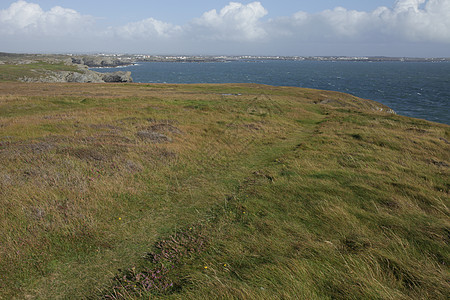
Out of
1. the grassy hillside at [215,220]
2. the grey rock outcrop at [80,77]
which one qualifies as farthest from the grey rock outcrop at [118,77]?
the grassy hillside at [215,220]

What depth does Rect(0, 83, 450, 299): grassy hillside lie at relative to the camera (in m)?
4.88

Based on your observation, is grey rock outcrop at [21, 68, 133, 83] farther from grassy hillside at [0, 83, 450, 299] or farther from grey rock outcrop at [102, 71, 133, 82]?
grassy hillside at [0, 83, 450, 299]

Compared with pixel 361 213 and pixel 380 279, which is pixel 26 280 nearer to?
pixel 380 279

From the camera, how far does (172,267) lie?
5469 millimetres

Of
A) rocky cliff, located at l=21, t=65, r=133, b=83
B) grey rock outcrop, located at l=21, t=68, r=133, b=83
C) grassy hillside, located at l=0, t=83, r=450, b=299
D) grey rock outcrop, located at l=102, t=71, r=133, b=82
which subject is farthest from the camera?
grey rock outcrop, located at l=102, t=71, r=133, b=82

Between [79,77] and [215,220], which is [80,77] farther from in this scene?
[215,220]

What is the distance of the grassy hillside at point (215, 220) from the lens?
488 centimetres

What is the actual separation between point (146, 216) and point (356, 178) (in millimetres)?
8477

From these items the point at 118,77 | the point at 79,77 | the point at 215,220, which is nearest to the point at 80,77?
the point at 79,77

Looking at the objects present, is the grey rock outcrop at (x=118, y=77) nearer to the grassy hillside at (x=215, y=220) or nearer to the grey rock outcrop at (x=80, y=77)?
the grey rock outcrop at (x=80, y=77)

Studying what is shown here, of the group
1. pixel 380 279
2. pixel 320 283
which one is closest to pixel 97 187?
pixel 320 283

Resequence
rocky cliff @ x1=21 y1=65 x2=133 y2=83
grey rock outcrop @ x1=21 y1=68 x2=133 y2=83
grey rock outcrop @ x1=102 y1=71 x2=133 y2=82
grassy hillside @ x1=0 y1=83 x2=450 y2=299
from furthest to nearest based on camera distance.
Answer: grey rock outcrop @ x1=102 y1=71 x2=133 y2=82 < grey rock outcrop @ x1=21 y1=68 x2=133 y2=83 < rocky cliff @ x1=21 y1=65 x2=133 y2=83 < grassy hillside @ x1=0 y1=83 x2=450 y2=299

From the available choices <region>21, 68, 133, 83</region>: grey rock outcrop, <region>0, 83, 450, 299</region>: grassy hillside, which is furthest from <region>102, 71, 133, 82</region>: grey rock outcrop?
<region>0, 83, 450, 299</region>: grassy hillside

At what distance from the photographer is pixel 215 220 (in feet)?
24.4
